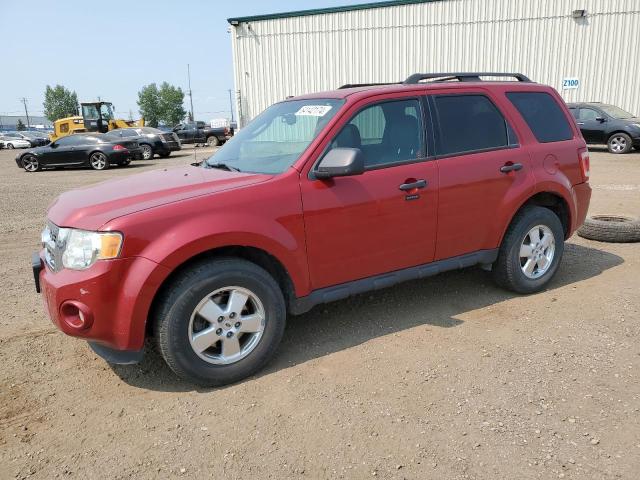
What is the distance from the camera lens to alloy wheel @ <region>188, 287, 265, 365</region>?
3186 millimetres

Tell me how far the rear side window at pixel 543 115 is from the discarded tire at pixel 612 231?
75.0 inches

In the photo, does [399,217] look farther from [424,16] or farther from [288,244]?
[424,16]

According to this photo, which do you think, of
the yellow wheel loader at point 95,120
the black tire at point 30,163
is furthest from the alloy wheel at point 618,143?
the yellow wheel loader at point 95,120

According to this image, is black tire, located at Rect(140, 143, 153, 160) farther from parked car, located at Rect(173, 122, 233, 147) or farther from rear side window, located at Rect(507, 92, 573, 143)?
rear side window, located at Rect(507, 92, 573, 143)

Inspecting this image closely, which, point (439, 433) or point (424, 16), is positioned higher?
point (424, 16)

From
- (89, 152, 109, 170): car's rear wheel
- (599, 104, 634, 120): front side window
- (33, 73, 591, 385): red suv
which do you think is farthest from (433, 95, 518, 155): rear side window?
(89, 152, 109, 170): car's rear wheel

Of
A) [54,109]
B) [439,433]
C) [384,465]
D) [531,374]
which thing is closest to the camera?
[384,465]

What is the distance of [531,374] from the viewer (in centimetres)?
333

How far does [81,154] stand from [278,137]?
17117 mm

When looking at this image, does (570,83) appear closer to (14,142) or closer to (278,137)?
(278,137)

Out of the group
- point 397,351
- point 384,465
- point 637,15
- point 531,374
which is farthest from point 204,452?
point 637,15

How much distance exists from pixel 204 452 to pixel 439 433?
122 cm

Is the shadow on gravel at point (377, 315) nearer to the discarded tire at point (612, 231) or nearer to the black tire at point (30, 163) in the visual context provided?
the discarded tire at point (612, 231)

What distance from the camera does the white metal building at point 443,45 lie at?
65.7 ft
